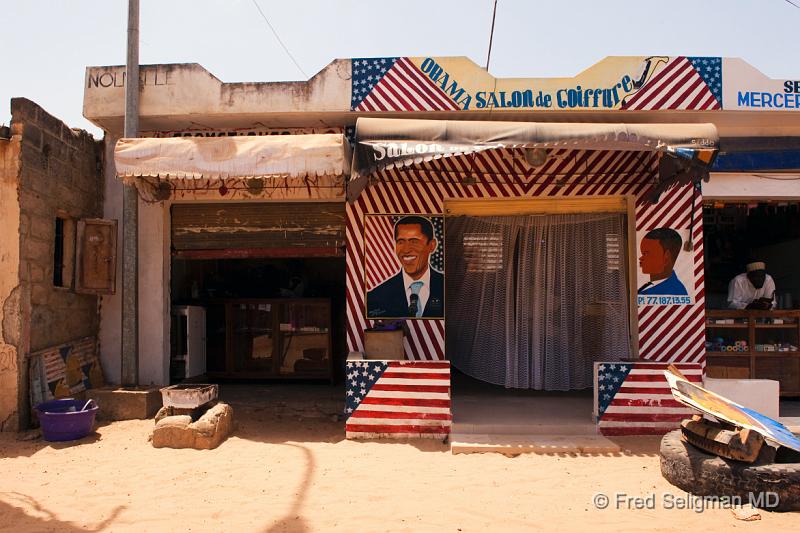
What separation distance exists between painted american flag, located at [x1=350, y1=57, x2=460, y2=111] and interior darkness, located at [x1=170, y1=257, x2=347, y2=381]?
3723mm

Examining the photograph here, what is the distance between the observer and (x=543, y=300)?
351 inches

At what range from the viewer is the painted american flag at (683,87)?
26.2 ft

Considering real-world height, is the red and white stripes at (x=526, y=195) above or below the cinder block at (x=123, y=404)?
above

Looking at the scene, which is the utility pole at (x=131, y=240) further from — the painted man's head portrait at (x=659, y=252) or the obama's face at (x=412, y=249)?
the painted man's head portrait at (x=659, y=252)

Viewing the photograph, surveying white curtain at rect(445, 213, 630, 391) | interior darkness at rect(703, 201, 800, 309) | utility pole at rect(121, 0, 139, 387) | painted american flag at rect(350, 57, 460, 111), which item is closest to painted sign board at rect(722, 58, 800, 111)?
interior darkness at rect(703, 201, 800, 309)

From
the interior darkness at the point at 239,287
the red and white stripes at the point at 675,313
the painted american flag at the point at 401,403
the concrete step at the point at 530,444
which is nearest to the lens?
the concrete step at the point at 530,444

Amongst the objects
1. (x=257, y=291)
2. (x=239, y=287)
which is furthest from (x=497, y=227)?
(x=239, y=287)

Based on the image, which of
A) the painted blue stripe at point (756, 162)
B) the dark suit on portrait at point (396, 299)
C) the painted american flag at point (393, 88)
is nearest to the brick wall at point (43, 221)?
the painted american flag at point (393, 88)

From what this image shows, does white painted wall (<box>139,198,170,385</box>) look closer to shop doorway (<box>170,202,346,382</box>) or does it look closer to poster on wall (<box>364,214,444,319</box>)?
shop doorway (<box>170,202,346,382</box>)

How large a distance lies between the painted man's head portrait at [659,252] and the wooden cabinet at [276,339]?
17.1 feet

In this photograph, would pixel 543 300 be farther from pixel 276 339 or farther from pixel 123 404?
pixel 123 404

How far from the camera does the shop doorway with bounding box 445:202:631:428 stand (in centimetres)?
865

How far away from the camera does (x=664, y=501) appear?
16.2 ft

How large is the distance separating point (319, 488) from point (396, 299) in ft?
11.3
